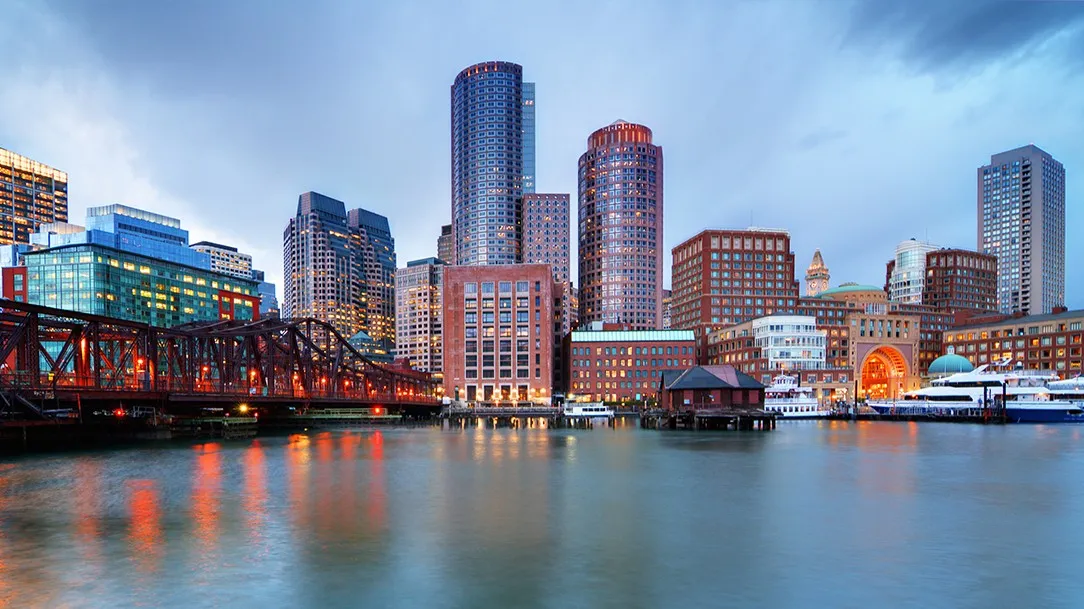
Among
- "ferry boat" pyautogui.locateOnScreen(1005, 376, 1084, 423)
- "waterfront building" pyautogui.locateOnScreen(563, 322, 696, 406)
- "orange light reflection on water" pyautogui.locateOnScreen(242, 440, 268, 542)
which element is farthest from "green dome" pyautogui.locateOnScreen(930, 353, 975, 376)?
"orange light reflection on water" pyautogui.locateOnScreen(242, 440, 268, 542)

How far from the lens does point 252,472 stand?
1900 inches

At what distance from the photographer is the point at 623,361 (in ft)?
524

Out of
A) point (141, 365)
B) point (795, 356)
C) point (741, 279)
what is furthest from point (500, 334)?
point (141, 365)

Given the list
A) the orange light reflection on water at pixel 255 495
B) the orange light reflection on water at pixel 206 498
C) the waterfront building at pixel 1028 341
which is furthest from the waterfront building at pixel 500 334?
the waterfront building at pixel 1028 341

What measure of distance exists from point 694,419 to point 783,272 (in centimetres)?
11369

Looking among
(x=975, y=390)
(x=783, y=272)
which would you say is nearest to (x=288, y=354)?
(x=975, y=390)

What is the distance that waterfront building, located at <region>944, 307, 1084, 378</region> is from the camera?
5492 inches

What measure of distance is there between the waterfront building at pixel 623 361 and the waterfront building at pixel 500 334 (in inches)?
329

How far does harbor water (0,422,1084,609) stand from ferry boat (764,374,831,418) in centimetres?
7483

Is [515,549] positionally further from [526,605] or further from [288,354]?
[288,354]

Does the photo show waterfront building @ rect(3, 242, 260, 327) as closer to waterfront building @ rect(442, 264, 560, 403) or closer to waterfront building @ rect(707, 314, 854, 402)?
waterfront building @ rect(442, 264, 560, 403)

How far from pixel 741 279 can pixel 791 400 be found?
68628 millimetres

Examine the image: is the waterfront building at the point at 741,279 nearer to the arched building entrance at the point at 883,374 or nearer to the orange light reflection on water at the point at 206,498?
the arched building entrance at the point at 883,374

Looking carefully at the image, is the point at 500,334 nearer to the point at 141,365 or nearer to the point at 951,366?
the point at 141,365
